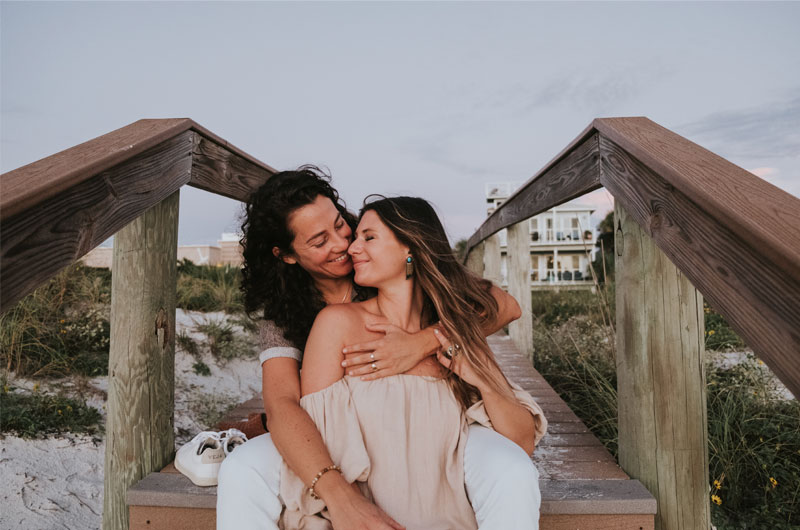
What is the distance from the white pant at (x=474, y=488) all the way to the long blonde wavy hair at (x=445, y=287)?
0.29 meters

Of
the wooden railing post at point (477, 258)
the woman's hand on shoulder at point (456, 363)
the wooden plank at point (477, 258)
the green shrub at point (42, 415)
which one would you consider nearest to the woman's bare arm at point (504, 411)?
the woman's hand on shoulder at point (456, 363)

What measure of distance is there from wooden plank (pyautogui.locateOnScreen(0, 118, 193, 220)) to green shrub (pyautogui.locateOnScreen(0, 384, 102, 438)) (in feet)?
6.79

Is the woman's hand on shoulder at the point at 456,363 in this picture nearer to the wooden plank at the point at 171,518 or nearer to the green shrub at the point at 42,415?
the wooden plank at the point at 171,518

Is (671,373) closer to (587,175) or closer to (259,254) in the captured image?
(587,175)

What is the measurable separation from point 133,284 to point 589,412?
8.89ft

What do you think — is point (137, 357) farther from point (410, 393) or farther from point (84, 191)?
point (410, 393)

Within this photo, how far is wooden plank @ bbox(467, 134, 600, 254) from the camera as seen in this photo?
6.06ft

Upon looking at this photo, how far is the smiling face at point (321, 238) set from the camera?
6.82ft

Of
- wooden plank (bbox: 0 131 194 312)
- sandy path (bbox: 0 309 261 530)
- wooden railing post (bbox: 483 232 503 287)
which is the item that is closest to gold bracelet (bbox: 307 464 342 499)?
wooden plank (bbox: 0 131 194 312)

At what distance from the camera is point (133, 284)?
1634mm

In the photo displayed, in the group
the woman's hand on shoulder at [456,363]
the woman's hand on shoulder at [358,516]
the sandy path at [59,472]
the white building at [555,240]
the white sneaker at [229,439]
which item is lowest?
the sandy path at [59,472]

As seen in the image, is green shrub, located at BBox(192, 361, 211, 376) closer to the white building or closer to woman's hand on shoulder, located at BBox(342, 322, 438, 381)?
woman's hand on shoulder, located at BBox(342, 322, 438, 381)

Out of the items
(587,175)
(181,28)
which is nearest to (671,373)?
(587,175)

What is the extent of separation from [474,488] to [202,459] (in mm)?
902
